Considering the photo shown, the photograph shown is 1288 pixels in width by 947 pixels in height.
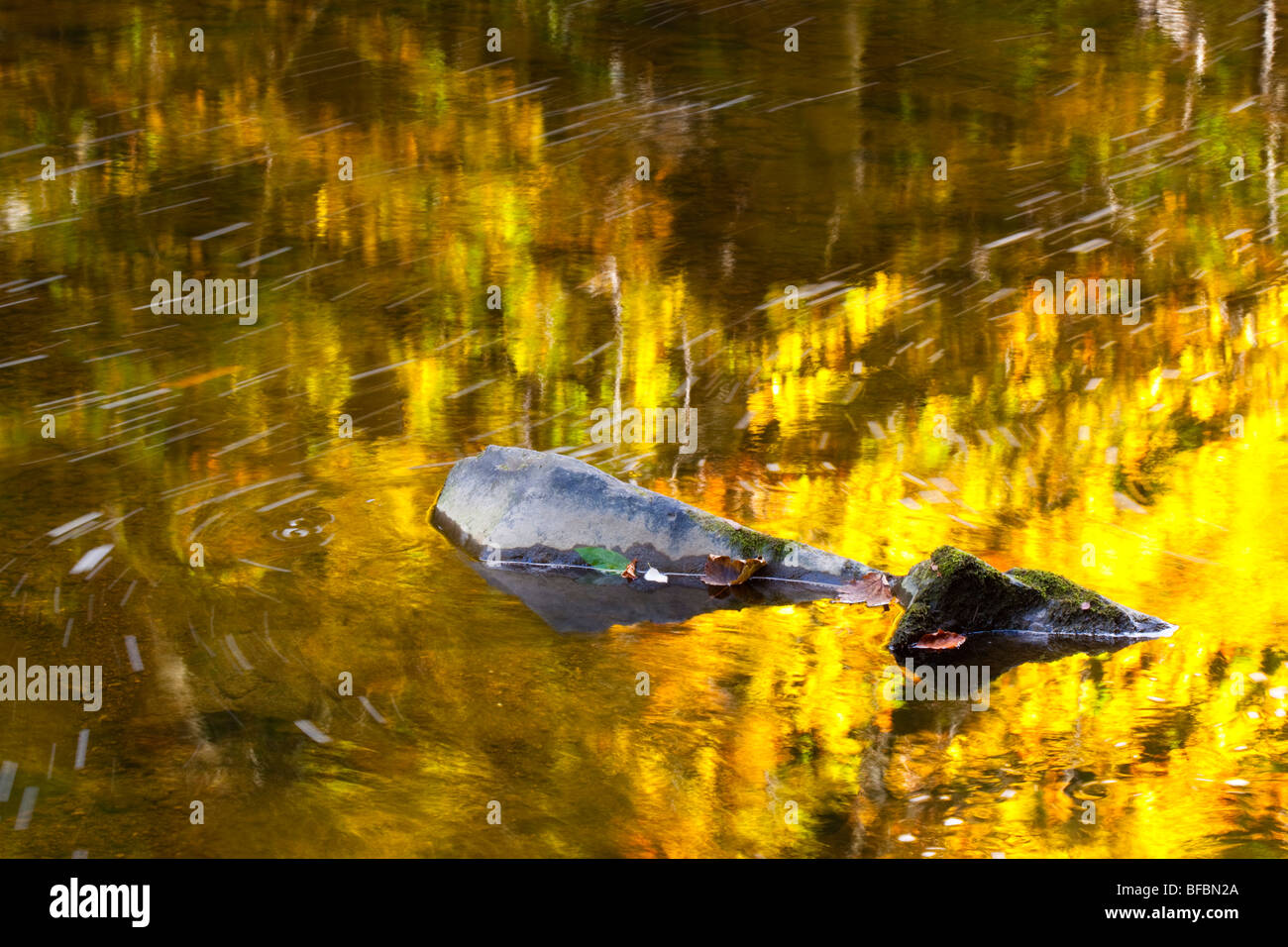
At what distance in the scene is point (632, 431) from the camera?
6.36 meters

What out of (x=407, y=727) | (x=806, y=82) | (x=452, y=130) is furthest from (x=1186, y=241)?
(x=407, y=727)

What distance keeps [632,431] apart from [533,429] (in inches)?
14.9

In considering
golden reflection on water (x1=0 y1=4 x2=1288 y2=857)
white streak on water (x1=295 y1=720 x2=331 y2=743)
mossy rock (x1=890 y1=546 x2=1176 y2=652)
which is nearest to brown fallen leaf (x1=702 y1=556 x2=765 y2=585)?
golden reflection on water (x1=0 y1=4 x2=1288 y2=857)

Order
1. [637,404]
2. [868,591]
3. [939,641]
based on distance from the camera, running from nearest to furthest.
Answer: [939,641] < [868,591] < [637,404]

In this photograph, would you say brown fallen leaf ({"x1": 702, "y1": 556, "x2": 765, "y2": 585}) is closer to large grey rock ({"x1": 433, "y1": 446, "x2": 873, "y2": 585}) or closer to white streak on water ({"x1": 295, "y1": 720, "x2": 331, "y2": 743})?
large grey rock ({"x1": 433, "y1": 446, "x2": 873, "y2": 585})

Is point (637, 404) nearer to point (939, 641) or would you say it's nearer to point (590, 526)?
point (590, 526)

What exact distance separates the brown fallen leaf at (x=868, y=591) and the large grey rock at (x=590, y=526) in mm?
38

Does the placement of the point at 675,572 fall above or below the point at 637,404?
below

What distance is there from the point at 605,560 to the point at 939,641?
109 cm

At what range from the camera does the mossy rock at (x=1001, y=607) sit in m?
4.72

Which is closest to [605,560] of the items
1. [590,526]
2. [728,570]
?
[590,526]

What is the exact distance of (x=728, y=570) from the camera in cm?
509

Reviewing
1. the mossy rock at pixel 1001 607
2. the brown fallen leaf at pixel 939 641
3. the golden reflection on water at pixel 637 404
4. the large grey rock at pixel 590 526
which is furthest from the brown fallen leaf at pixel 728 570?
the brown fallen leaf at pixel 939 641

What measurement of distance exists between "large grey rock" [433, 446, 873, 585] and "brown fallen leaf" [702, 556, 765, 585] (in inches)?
1.0
